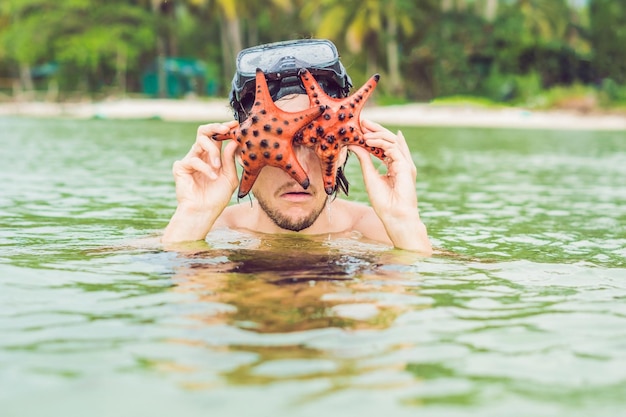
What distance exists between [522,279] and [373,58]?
4301 cm

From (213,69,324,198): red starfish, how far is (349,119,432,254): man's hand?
406 millimetres

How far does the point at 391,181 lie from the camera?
205 inches

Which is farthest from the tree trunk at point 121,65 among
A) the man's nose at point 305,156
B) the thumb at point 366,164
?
the thumb at point 366,164

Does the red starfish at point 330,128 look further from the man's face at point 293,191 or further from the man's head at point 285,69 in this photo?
the man's head at point 285,69

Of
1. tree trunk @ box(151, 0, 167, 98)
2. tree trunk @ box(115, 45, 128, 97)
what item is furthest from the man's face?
tree trunk @ box(151, 0, 167, 98)

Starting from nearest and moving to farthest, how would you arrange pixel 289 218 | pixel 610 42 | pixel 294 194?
pixel 294 194
pixel 289 218
pixel 610 42

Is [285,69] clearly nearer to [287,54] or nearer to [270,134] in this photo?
[287,54]

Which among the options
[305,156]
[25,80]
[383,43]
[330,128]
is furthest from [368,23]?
[330,128]

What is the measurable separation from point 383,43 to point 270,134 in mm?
43101

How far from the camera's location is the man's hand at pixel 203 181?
16.7 feet

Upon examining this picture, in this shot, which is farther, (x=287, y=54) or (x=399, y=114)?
(x=399, y=114)

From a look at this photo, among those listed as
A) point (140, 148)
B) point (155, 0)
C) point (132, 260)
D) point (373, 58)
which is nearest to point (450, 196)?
point (132, 260)

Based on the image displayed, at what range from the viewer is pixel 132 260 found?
521cm

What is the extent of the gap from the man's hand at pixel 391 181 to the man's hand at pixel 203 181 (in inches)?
31.0
